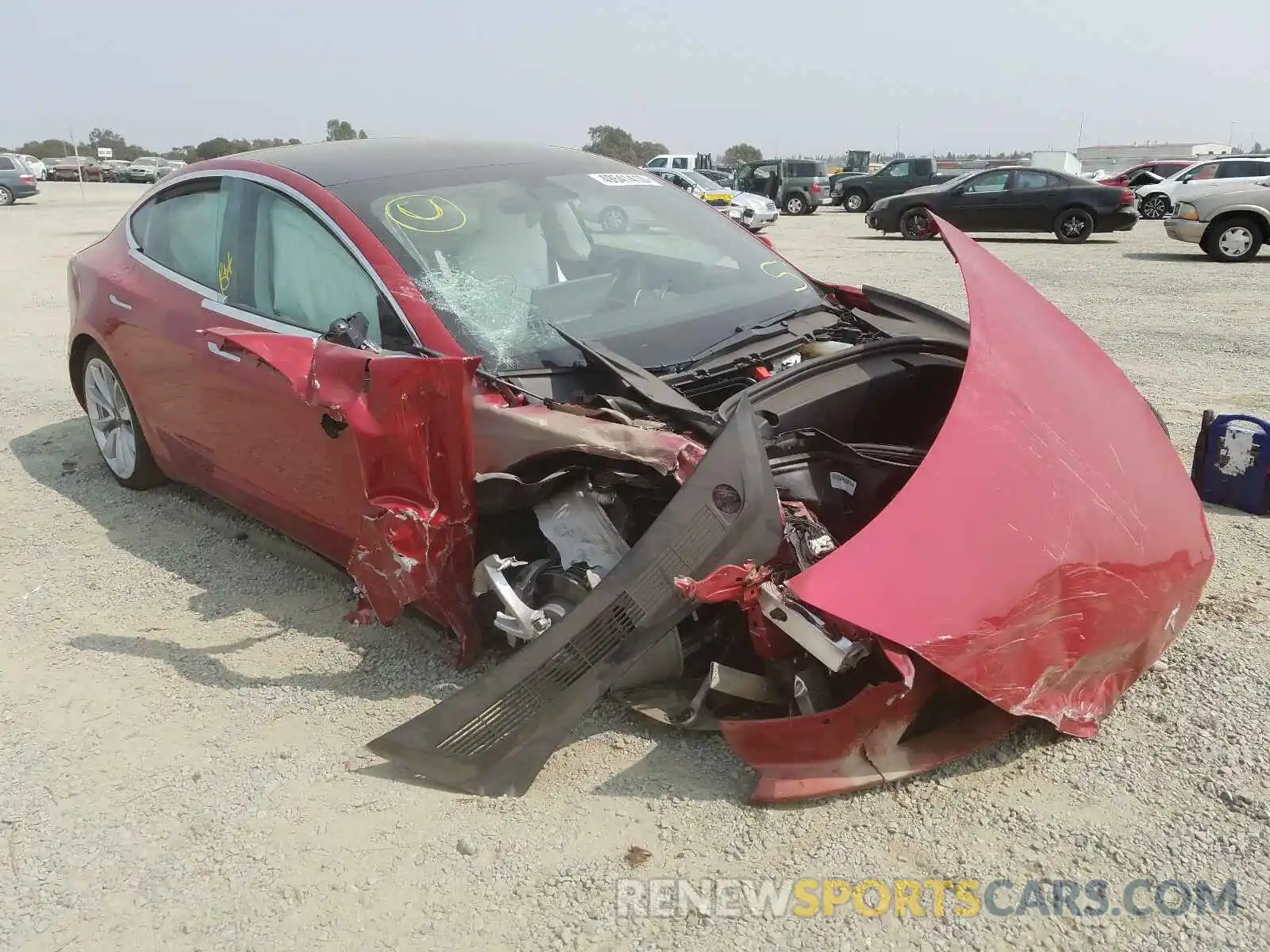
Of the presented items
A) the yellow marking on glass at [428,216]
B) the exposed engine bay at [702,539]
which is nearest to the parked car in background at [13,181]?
the yellow marking on glass at [428,216]

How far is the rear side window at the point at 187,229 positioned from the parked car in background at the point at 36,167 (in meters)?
33.9

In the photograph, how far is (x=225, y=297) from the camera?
12.7 feet

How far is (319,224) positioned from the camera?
11.4ft

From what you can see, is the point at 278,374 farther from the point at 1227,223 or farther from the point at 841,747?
the point at 1227,223

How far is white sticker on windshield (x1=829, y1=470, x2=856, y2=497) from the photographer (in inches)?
116

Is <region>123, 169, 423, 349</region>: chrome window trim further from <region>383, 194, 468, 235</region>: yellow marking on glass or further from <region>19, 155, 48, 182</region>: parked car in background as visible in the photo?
<region>19, 155, 48, 182</region>: parked car in background

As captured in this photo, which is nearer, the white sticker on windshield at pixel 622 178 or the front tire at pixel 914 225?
the white sticker on windshield at pixel 622 178

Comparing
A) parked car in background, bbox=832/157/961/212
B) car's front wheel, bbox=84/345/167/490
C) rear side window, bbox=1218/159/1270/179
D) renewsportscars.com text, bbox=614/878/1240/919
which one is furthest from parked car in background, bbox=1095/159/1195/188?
renewsportscars.com text, bbox=614/878/1240/919

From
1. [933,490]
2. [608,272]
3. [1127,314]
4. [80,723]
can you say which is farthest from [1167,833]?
[1127,314]

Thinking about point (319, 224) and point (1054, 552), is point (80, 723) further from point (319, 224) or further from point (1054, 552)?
point (1054, 552)

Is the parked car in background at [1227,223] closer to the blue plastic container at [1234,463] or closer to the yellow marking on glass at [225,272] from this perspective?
the blue plastic container at [1234,463]

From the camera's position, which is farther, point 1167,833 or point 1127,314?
point 1127,314

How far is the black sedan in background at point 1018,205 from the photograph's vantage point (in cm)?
1783

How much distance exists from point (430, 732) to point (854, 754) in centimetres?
113
